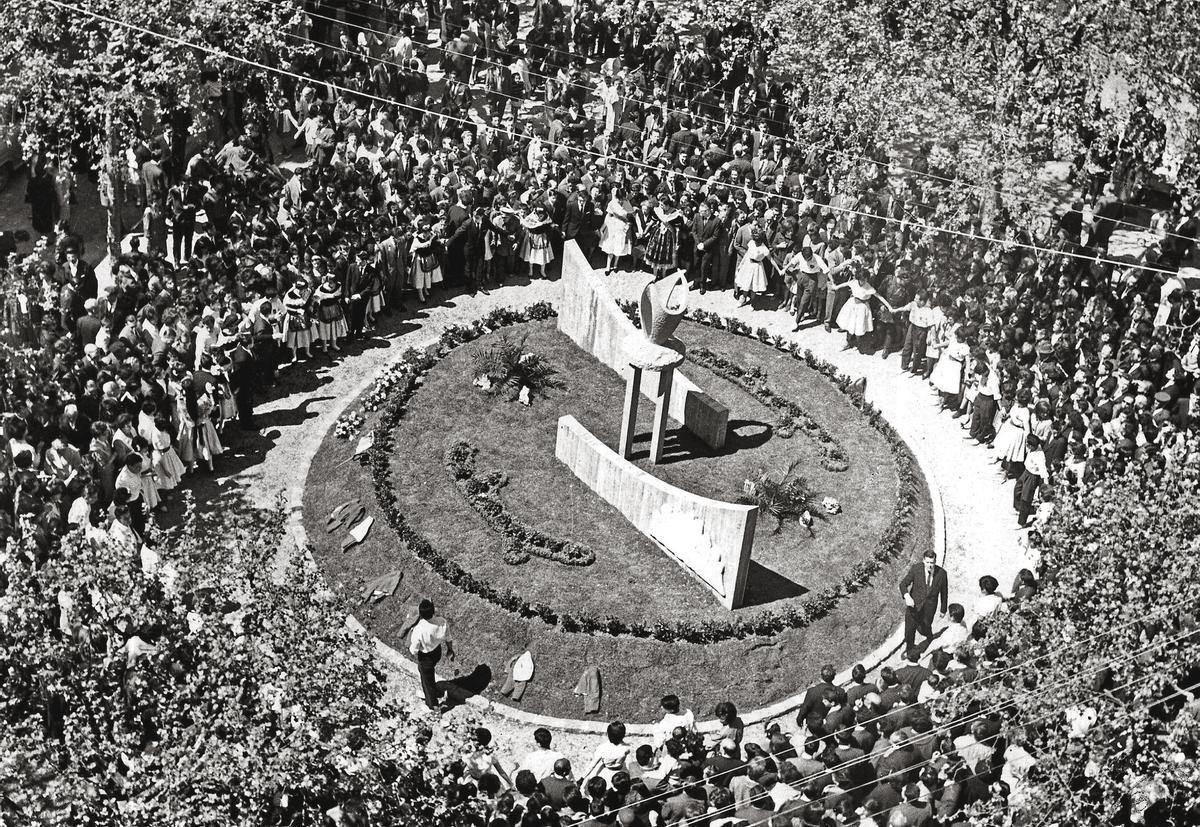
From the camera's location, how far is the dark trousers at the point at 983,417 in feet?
104

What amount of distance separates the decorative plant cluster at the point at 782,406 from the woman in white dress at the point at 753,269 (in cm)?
281

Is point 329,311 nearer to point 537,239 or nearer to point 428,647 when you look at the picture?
point 537,239

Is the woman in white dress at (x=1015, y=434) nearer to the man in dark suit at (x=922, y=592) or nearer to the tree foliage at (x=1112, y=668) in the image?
the man in dark suit at (x=922, y=592)

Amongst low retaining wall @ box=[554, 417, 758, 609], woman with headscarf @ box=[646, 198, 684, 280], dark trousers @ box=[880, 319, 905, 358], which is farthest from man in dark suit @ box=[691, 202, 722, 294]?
low retaining wall @ box=[554, 417, 758, 609]

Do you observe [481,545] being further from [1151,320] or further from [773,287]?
[1151,320]

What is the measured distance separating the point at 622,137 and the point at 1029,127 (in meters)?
10.1

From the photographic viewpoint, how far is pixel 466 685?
25.8m

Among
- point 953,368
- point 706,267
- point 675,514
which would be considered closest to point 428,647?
point 675,514

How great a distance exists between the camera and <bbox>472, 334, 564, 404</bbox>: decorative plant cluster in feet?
106

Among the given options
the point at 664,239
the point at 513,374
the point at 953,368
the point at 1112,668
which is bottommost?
the point at 513,374

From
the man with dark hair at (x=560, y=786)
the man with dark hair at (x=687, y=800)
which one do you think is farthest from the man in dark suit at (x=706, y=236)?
the man with dark hair at (x=560, y=786)

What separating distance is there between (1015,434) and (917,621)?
5511 millimetres

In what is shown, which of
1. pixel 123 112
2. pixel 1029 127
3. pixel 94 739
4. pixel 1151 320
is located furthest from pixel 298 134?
pixel 94 739

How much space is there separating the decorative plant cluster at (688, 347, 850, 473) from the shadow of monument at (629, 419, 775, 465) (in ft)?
1.29
